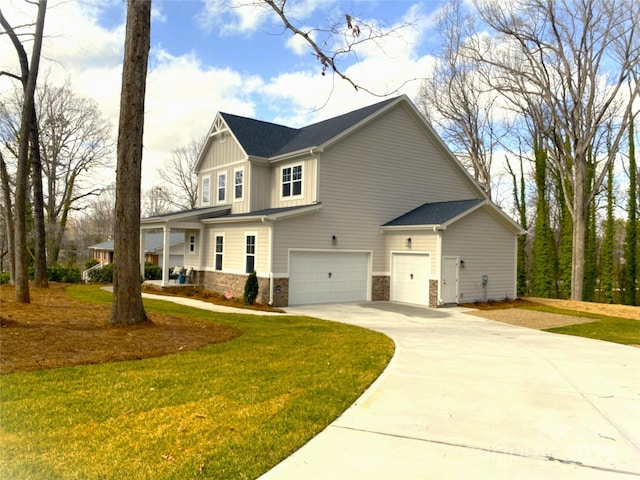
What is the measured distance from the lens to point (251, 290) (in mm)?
15531

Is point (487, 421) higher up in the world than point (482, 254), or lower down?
lower down

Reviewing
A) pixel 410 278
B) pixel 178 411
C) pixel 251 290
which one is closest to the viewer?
pixel 178 411

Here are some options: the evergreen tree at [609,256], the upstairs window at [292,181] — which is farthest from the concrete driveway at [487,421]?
the evergreen tree at [609,256]

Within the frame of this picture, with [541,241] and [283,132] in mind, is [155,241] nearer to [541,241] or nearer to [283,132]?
[283,132]

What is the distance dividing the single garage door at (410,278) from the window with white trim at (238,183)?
7.44 m

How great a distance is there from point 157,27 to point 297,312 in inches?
353

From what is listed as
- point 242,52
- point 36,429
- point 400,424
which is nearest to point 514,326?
point 400,424

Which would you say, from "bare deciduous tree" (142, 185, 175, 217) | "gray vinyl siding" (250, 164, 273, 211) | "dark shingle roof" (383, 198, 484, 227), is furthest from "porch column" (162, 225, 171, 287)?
"bare deciduous tree" (142, 185, 175, 217)

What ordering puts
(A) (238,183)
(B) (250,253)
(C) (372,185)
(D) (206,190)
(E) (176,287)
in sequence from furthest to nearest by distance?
(D) (206,190), (A) (238,183), (E) (176,287), (C) (372,185), (B) (250,253)

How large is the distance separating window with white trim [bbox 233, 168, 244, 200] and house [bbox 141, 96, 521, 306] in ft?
0.16

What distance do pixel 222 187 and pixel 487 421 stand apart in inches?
729

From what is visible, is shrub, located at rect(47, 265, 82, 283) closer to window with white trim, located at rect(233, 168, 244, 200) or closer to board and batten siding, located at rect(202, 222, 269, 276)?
board and batten siding, located at rect(202, 222, 269, 276)

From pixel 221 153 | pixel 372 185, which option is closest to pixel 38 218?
pixel 221 153

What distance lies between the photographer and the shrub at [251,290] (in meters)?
15.5
